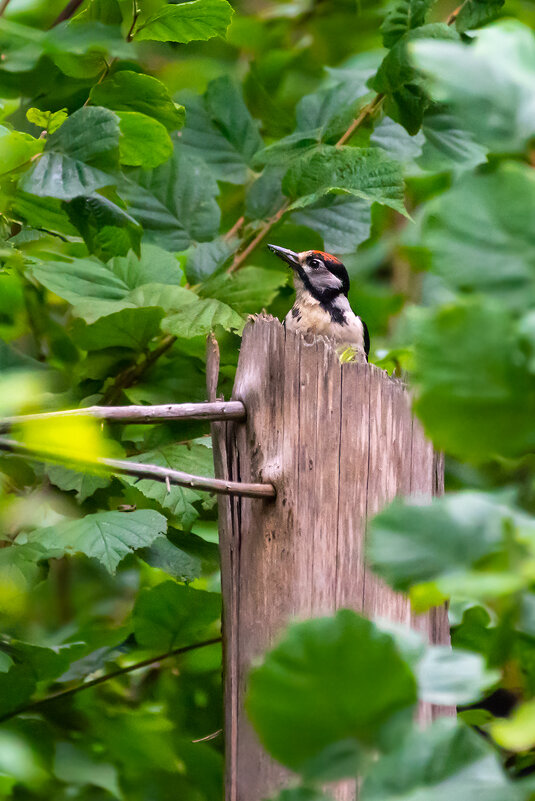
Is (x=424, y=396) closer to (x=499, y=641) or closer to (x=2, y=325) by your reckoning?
(x=499, y=641)

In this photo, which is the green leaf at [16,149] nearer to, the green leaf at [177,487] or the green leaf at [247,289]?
the green leaf at [247,289]

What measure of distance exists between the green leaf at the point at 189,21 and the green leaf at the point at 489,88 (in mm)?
1621

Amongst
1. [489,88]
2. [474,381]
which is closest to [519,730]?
[474,381]

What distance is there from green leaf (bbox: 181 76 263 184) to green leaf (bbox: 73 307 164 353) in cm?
68

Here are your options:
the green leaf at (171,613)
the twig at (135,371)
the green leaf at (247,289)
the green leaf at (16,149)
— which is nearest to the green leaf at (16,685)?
the green leaf at (171,613)

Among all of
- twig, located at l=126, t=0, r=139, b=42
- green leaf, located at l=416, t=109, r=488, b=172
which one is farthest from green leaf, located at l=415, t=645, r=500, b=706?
green leaf, located at l=416, t=109, r=488, b=172

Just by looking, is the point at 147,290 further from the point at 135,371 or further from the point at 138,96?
the point at 138,96

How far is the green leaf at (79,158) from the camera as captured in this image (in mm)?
1893

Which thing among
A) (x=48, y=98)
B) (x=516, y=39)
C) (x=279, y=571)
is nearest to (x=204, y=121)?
(x=48, y=98)

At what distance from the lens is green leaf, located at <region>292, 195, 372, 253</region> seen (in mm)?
2523

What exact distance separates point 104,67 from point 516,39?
6.01 feet

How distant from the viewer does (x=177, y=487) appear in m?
2.13

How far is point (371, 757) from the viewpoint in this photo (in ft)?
1.74

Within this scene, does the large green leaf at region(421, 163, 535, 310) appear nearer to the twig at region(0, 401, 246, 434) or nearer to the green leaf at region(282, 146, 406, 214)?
the twig at region(0, 401, 246, 434)
